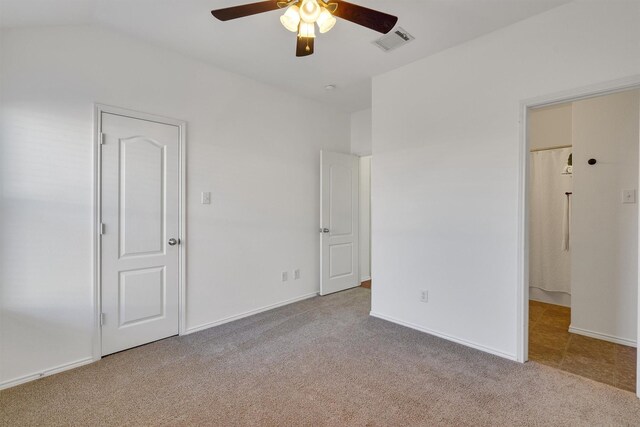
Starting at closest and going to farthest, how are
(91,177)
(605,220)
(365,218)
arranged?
1. (91,177)
2. (605,220)
3. (365,218)

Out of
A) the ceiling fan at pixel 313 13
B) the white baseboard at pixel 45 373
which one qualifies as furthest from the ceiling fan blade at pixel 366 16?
the white baseboard at pixel 45 373

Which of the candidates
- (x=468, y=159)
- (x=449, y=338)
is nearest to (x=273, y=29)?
(x=468, y=159)

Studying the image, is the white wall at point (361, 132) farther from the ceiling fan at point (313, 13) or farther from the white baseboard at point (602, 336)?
the white baseboard at point (602, 336)

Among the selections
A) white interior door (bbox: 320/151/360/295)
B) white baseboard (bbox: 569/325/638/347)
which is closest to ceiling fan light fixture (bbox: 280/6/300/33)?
white interior door (bbox: 320/151/360/295)

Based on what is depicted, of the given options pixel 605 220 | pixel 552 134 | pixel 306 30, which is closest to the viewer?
pixel 306 30

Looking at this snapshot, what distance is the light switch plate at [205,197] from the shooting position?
3102mm

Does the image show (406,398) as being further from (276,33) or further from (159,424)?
(276,33)

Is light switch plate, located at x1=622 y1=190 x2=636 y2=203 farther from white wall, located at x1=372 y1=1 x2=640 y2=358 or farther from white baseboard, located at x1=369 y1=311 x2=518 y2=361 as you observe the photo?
white baseboard, located at x1=369 y1=311 x2=518 y2=361

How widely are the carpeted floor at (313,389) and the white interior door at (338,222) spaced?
1515mm

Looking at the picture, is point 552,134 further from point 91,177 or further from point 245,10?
point 91,177

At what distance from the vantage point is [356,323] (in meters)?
3.26

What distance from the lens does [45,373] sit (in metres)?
2.25

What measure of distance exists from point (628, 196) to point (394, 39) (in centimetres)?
247

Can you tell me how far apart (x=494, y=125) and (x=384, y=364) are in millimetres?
2167
